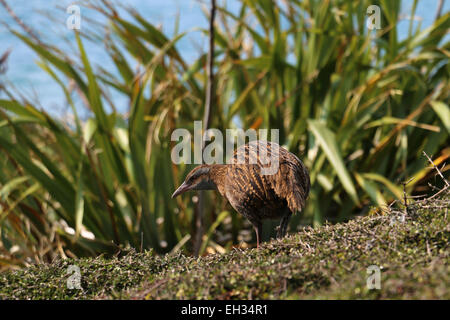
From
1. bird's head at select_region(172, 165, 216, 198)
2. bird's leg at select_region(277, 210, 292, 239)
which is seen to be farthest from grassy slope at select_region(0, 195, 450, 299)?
bird's head at select_region(172, 165, 216, 198)

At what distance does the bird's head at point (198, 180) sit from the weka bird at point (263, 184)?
0.41ft

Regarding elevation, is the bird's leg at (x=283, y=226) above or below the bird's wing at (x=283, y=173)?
below

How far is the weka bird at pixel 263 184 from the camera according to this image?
294 centimetres

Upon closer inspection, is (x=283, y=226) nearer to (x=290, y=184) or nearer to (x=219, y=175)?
(x=290, y=184)

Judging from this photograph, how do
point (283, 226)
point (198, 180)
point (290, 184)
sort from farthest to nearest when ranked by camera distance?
point (198, 180), point (283, 226), point (290, 184)

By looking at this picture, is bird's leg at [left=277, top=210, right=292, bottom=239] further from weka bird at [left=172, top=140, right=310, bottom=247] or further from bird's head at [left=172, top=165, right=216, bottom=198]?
bird's head at [left=172, top=165, right=216, bottom=198]

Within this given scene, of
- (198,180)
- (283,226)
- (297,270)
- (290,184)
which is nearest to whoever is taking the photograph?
(297,270)

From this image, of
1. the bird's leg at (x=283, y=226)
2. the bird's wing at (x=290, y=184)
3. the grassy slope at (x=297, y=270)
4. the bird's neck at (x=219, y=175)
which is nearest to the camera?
the grassy slope at (x=297, y=270)

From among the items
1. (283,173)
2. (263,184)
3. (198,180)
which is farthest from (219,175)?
(283,173)

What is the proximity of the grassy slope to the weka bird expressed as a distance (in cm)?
23

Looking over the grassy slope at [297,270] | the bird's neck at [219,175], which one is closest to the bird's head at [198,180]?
the bird's neck at [219,175]

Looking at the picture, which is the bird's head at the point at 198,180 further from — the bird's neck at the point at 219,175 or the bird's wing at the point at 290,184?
the bird's wing at the point at 290,184

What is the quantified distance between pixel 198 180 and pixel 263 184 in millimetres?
560

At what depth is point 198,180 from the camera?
133 inches
